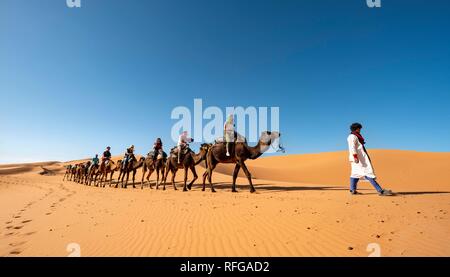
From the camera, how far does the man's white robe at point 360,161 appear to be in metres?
9.02

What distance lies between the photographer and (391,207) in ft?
22.1

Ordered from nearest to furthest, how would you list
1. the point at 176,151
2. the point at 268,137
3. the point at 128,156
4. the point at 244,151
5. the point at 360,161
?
the point at 360,161, the point at 268,137, the point at 244,151, the point at 176,151, the point at 128,156

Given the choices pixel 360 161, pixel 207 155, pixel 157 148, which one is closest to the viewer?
pixel 360 161

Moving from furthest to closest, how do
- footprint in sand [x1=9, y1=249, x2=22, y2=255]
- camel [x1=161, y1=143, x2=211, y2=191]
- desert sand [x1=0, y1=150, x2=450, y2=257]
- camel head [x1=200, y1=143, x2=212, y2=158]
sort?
camel [x1=161, y1=143, x2=211, y2=191] < camel head [x1=200, y1=143, x2=212, y2=158] < footprint in sand [x1=9, y1=249, x2=22, y2=255] < desert sand [x1=0, y1=150, x2=450, y2=257]

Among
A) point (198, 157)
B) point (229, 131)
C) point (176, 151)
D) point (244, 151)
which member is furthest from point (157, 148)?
point (244, 151)

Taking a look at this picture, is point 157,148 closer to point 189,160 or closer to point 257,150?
point 189,160

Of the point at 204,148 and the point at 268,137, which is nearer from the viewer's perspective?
the point at 268,137

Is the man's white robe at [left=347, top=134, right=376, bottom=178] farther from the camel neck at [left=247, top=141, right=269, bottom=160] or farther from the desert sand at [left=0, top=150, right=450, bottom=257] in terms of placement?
the camel neck at [left=247, top=141, right=269, bottom=160]

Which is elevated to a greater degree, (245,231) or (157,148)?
(157,148)

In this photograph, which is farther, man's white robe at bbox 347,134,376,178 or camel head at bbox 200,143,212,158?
camel head at bbox 200,143,212,158

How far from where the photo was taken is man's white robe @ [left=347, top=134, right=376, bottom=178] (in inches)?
355

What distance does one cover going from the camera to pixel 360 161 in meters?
9.24

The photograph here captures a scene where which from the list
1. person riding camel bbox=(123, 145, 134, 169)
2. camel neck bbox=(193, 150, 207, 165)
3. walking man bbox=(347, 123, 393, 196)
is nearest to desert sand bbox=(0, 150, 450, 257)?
walking man bbox=(347, 123, 393, 196)
